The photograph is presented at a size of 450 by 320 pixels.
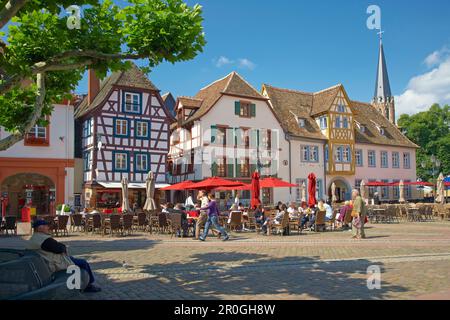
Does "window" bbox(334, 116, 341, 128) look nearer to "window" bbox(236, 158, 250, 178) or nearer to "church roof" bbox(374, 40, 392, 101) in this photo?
"window" bbox(236, 158, 250, 178)

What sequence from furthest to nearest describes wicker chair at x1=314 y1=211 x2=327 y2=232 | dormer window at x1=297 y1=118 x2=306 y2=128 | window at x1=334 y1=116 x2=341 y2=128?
1. window at x1=334 y1=116 x2=341 y2=128
2. dormer window at x1=297 y1=118 x2=306 y2=128
3. wicker chair at x1=314 y1=211 x2=327 y2=232

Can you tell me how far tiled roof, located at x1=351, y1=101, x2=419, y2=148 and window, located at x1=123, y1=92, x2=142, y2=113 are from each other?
2093cm

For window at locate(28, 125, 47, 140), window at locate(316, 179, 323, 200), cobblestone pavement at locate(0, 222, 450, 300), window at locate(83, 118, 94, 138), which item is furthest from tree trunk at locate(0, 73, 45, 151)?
window at locate(316, 179, 323, 200)

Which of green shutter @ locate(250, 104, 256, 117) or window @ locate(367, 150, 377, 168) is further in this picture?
window @ locate(367, 150, 377, 168)

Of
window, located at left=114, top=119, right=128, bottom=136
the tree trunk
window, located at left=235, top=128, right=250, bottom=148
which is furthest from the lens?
window, located at left=235, top=128, right=250, bottom=148

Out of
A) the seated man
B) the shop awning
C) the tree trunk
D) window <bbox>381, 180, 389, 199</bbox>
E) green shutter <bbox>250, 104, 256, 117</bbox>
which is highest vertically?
green shutter <bbox>250, 104, 256, 117</bbox>

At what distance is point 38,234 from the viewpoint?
21.4ft

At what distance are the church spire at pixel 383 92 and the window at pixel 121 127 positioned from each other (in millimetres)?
43206

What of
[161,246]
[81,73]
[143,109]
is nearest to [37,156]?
[143,109]

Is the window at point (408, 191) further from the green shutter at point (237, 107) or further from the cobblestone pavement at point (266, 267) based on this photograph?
the cobblestone pavement at point (266, 267)

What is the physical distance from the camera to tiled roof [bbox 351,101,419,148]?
136 ft

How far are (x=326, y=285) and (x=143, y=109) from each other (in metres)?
25.9

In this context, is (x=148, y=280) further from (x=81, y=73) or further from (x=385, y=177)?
(x=385, y=177)

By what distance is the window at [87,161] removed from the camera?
97.0ft
